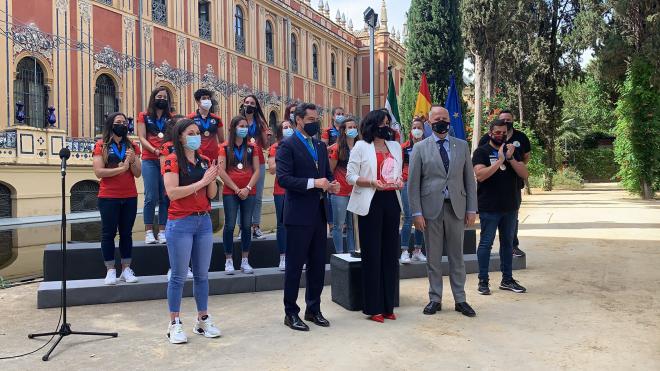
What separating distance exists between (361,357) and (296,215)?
1.36m

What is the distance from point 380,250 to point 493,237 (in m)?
1.73

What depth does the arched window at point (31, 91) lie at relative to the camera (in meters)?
17.0

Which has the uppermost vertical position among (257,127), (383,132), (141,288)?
(257,127)

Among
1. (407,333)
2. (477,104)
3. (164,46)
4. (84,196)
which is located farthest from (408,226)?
(164,46)

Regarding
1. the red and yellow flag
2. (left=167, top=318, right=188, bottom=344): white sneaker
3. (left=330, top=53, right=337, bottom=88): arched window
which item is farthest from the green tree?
(left=167, top=318, right=188, bottom=344): white sneaker

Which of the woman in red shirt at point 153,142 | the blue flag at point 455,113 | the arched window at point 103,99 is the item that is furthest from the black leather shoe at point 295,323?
the arched window at point 103,99

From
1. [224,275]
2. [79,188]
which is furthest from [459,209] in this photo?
[79,188]

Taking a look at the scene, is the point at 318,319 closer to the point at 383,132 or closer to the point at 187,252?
the point at 187,252

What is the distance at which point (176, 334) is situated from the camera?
174 inches

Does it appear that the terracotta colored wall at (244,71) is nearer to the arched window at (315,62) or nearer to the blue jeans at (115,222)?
the arched window at (315,62)

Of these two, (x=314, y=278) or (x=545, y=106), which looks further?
(x=545, y=106)

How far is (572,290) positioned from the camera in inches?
246

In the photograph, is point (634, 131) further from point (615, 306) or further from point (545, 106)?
point (615, 306)

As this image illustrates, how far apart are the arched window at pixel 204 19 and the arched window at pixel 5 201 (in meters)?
11.4
